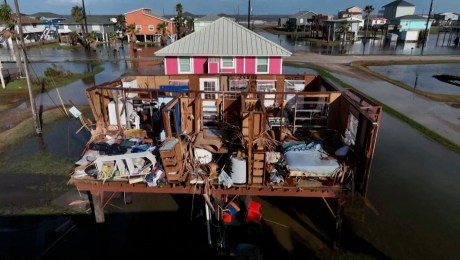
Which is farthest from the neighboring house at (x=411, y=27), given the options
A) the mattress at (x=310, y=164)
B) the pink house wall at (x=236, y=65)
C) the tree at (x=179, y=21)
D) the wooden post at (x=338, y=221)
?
the wooden post at (x=338, y=221)

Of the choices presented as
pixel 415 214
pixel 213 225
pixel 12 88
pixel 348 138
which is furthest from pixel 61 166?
pixel 12 88

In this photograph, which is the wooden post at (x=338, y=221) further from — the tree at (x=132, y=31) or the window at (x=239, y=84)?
the tree at (x=132, y=31)

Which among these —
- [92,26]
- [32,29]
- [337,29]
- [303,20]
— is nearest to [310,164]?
[337,29]

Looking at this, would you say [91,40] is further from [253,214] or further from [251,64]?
[253,214]

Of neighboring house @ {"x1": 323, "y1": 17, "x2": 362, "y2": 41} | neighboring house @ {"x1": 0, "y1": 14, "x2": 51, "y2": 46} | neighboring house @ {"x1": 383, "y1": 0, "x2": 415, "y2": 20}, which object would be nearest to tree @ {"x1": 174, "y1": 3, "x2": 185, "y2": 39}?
neighboring house @ {"x1": 0, "y1": 14, "x2": 51, "y2": 46}

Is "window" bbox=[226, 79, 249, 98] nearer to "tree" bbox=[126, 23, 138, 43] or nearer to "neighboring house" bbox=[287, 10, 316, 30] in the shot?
"tree" bbox=[126, 23, 138, 43]

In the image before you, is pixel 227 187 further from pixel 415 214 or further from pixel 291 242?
pixel 415 214
